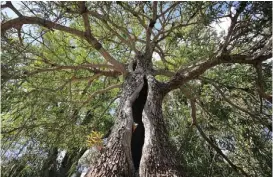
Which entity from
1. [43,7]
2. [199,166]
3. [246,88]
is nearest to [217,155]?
[199,166]

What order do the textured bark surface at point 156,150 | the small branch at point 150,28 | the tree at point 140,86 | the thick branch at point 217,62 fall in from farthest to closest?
the small branch at point 150,28, the thick branch at point 217,62, the tree at point 140,86, the textured bark surface at point 156,150

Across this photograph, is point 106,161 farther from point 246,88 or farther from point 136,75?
point 246,88

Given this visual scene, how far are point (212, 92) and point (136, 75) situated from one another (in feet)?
4.33

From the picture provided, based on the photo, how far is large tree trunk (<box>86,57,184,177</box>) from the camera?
2.02 meters

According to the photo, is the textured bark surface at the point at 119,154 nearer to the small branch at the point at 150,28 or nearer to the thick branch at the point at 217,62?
the thick branch at the point at 217,62

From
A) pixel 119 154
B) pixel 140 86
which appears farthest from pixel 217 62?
pixel 119 154

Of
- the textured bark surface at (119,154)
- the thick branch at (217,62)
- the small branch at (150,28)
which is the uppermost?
the small branch at (150,28)

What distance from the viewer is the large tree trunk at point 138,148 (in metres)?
2.02

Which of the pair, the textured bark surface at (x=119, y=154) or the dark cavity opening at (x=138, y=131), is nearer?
the textured bark surface at (x=119, y=154)

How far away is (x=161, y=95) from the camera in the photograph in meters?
3.26

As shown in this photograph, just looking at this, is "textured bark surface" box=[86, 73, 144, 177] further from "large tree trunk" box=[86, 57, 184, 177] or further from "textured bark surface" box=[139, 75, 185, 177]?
"textured bark surface" box=[139, 75, 185, 177]

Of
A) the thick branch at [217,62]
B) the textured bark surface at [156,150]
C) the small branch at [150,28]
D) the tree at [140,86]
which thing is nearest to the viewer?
the textured bark surface at [156,150]

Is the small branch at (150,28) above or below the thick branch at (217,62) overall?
above

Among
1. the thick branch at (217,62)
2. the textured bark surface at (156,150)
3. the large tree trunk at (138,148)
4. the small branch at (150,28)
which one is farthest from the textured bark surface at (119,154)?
the small branch at (150,28)
